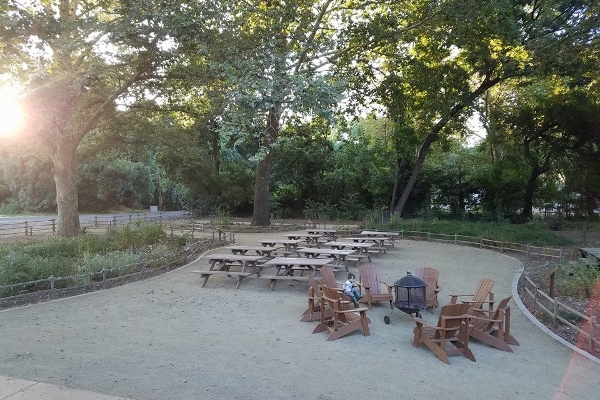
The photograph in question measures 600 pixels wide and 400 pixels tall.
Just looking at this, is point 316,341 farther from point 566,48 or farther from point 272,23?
point 566,48

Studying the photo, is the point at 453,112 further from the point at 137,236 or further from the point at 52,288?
the point at 52,288

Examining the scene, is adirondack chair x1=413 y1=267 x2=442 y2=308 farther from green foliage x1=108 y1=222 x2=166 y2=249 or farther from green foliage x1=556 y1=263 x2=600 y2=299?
Answer: green foliage x1=108 y1=222 x2=166 y2=249

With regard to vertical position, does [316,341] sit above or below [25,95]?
below

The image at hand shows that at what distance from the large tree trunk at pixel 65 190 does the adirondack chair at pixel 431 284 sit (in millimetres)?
14884

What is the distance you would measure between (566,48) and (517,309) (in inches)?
529

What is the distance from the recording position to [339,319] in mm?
6828

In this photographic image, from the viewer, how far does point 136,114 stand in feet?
68.0

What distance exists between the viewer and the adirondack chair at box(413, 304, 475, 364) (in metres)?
5.77

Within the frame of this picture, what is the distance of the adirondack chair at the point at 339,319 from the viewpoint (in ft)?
21.4

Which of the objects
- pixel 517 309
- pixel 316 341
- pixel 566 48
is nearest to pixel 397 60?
pixel 566 48

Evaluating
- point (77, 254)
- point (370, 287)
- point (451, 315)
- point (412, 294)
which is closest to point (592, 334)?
point (451, 315)

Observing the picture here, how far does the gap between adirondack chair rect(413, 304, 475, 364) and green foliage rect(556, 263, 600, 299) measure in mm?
4736

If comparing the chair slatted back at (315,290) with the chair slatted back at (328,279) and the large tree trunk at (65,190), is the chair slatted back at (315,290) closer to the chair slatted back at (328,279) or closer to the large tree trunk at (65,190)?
the chair slatted back at (328,279)

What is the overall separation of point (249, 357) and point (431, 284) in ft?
14.0
